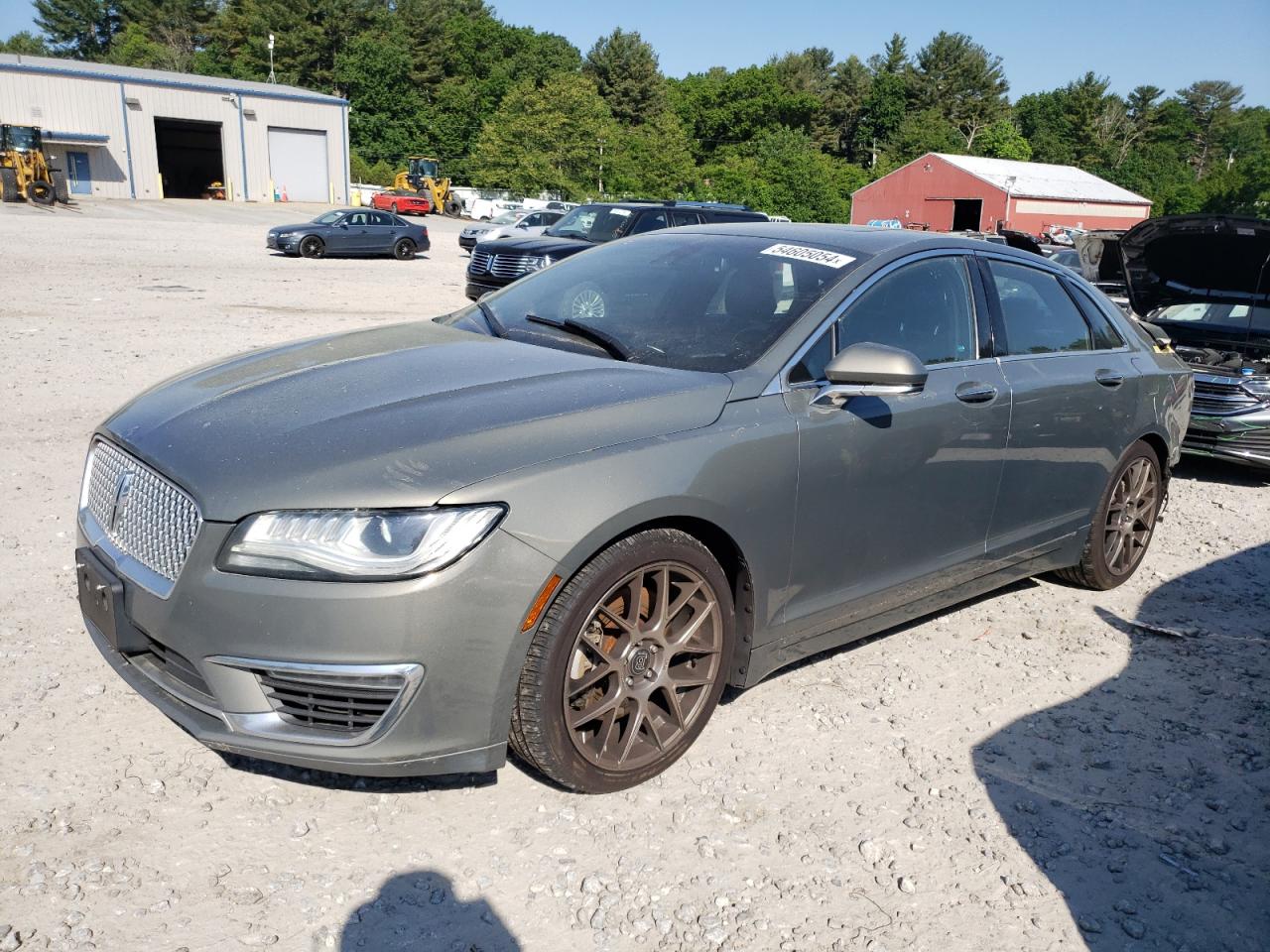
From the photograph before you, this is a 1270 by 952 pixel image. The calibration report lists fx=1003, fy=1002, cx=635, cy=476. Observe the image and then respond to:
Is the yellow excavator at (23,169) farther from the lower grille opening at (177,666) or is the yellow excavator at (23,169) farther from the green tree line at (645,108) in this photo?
the lower grille opening at (177,666)

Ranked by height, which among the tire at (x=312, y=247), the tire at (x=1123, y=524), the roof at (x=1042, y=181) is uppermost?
the roof at (x=1042, y=181)

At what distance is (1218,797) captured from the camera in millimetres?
3301

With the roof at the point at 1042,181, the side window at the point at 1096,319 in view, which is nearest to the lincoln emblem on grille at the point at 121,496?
the side window at the point at 1096,319

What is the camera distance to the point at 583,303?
402 cm

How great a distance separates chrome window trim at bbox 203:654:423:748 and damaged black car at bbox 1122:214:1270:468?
6.67 metres

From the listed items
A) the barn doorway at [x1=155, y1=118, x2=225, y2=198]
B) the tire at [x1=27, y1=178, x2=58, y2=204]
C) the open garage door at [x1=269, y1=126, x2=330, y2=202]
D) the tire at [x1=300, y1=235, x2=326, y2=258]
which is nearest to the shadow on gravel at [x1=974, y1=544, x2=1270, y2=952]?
the tire at [x1=300, y1=235, x2=326, y2=258]

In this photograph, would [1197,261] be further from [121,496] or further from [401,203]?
[401,203]

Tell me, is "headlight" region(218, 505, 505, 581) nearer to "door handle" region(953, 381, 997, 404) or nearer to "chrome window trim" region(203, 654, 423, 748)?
"chrome window trim" region(203, 654, 423, 748)

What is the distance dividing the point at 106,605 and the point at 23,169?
43632 millimetres

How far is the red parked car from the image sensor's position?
155 ft

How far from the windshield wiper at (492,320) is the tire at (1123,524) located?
2921mm

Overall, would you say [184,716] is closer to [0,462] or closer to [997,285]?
[997,285]

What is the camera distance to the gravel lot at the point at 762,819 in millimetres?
2543

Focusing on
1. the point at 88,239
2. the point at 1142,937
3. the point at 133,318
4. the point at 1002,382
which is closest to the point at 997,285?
the point at 1002,382
